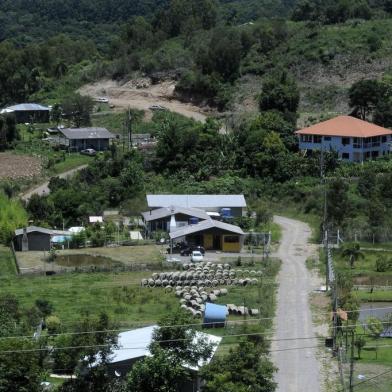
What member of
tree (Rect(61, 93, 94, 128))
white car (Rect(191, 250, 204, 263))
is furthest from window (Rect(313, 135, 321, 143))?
tree (Rect(61, 93, 94, 128))

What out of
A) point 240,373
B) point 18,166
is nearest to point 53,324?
point 240,373

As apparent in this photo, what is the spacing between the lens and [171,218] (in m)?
39.8

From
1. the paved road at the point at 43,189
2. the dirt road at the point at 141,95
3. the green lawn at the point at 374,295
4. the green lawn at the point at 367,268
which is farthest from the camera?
the dirt road at the point at 141,95

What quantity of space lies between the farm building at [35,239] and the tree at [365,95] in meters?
19.8

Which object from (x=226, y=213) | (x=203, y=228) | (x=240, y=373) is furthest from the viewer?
(x=226, y=213)

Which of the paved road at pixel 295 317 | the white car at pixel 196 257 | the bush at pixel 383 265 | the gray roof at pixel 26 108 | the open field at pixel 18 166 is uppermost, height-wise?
the gray roof at pixel 26 108

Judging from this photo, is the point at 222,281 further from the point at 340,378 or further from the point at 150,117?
the point at 150,117

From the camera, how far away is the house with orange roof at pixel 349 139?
4766 centimetres

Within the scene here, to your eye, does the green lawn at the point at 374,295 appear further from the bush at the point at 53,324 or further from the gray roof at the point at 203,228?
the bush at the point at 53,324

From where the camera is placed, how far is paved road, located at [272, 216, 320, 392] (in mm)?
23812

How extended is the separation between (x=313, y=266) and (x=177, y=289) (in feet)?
18.0

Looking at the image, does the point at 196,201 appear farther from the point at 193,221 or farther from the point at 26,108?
the point at 26,108

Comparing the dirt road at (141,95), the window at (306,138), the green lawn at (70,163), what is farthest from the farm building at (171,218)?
the dirt road at (141,95)

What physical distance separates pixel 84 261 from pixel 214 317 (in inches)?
383
